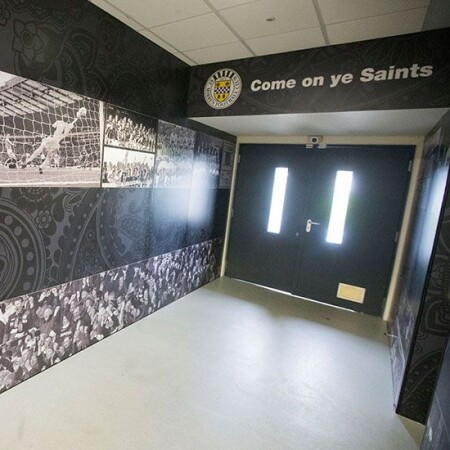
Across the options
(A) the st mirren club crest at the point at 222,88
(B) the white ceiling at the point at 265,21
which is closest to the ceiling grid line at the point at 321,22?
(B) the white ceiling at the point at 265,21

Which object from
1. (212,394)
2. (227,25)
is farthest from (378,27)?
(212,394)

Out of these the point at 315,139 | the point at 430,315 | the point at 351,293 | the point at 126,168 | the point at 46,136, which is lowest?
the point at 351,293

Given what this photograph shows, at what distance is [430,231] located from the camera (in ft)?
7.01

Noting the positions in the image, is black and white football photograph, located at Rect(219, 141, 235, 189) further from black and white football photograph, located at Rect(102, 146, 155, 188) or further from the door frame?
black and white football photograph, located at Rect(102, 146, 155, 188)

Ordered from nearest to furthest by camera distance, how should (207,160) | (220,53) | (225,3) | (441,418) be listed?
(441,418) < (225,3) < (220,53) < (207,160)

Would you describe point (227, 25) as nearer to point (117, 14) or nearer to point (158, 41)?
point (158, 41)

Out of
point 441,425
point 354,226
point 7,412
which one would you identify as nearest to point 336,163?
point 354,226

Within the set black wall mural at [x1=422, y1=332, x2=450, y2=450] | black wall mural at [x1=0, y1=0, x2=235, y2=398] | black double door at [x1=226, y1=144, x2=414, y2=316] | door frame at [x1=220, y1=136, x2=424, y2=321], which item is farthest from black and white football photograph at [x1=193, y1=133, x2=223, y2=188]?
black wall mural at [x1=422, y1=332, x2=450, y2=450]

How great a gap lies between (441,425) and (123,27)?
340 centimetres

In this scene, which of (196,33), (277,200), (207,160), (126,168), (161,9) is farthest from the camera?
(277,200)

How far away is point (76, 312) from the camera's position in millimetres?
2291

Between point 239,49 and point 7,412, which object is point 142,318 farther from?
point 239,49

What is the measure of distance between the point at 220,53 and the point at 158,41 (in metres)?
0.60

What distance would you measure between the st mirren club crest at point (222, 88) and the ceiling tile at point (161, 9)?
856mm
